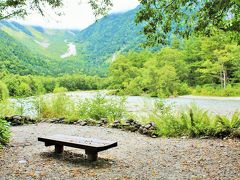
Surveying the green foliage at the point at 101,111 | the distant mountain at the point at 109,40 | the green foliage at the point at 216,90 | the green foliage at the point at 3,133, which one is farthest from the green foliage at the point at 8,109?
the distant mountain at the point at 109,40

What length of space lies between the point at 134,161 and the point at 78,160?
0.90m

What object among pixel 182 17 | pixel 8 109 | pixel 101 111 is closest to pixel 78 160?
pixel 182 17

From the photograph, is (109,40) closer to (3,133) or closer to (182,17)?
(3,133)

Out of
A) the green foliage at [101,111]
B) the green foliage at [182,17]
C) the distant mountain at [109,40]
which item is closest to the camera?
the green foliage at [182,17]

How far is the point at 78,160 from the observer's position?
15.4 ft

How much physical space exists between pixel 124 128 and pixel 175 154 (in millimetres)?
3236

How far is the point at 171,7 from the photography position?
508 cm

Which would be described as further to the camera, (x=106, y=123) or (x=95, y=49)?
(x=95, y=49)

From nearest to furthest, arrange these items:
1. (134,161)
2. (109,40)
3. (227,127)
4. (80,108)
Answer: (134,161) < (227,127) < (80,108) < (109,40)

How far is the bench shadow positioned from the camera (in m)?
4.39

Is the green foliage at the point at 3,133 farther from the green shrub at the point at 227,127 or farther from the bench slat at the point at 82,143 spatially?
the green shrub at the point at 227,127

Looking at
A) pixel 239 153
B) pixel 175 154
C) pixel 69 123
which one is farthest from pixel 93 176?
pixel 69 123

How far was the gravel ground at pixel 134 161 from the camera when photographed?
12.6ft

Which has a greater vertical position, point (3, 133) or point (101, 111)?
point (101, 111)
